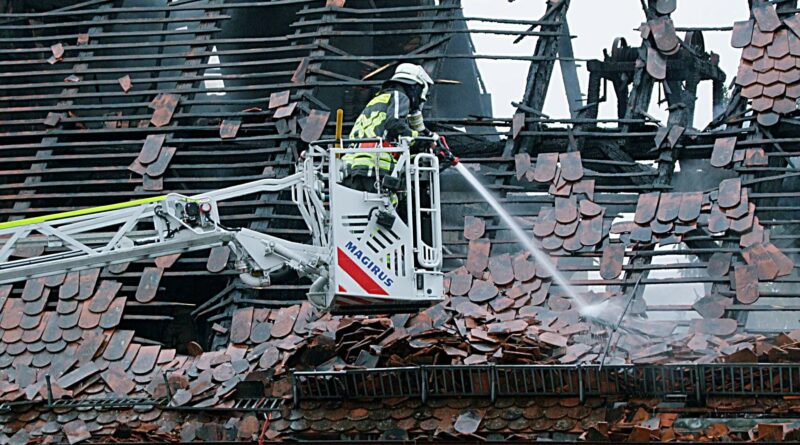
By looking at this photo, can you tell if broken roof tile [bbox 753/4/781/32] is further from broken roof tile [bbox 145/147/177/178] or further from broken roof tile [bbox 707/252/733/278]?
broken roof tile [bbox 145/147/177/178]

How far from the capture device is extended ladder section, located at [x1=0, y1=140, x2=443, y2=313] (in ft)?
40.0

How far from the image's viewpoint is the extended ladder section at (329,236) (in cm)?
1218

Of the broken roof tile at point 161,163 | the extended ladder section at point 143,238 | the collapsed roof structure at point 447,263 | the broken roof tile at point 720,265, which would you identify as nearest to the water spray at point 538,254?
the collapsed roof structure at point 447,263

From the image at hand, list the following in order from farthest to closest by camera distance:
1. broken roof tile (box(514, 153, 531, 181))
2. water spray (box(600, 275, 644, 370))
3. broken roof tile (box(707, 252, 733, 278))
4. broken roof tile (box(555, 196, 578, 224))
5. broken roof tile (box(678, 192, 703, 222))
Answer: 1. broken roof tile (box(514, 153, 531, 181))
2. broken roof tile (box(555, 196, 578, 224))
3. broken roof tile (box(678, 192, 703, 222))
4. broken roof tile (box(707, 252, 733, 278))
5. water spray (box(600, 275, 644, 370))

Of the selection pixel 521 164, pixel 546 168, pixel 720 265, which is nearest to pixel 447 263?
pixel 521 164

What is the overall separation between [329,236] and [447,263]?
4846 mm

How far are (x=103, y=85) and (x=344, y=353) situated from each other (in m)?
6.49

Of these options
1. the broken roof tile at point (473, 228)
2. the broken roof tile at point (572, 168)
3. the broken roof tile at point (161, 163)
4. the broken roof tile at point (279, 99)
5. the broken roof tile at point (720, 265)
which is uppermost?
the broken roof tile at point (279, 99)

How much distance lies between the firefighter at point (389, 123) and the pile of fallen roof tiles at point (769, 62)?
4.79 metres

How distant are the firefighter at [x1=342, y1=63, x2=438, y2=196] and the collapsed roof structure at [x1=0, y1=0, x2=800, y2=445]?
2085 mm

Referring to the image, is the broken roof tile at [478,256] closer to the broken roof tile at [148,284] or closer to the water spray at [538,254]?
the water spray at [538,254]

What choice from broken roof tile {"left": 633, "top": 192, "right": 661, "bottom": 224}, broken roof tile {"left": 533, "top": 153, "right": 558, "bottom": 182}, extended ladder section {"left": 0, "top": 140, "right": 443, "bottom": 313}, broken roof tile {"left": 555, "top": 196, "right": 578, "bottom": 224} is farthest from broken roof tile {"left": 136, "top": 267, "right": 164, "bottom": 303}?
broken roof tile {"left": 633, "top": 192, "right": 661, "bottom": 224}

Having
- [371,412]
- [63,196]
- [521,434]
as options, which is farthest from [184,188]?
[521,434]

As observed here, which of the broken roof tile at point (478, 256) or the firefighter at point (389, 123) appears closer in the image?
the firefighter at point (389, 123)
